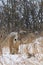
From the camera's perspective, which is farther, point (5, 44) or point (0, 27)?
point (0, 27)

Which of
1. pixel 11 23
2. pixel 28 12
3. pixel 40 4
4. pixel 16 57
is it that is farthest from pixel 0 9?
pixel 16 57

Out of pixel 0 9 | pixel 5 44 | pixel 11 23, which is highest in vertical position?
pixel 0 9

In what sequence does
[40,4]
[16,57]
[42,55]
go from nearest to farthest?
[42,55] → [16,57] → [40,4]

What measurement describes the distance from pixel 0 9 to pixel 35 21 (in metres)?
0.70

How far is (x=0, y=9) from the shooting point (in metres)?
3.46

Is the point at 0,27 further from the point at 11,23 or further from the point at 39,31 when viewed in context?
the point at 39,31

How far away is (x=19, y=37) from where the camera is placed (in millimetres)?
2930

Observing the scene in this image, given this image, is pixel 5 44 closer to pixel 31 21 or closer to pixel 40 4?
pixel 31 21

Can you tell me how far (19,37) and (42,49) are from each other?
0.79m

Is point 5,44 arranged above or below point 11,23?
below

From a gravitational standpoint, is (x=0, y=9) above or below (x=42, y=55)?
above

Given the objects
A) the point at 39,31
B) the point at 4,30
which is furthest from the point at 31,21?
the point at 4,30

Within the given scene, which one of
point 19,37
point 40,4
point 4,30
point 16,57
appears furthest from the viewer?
point 4,30

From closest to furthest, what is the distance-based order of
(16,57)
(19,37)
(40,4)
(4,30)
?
1. (16,57)
2. (19,37)
3. (40,4)
4. (4,30)
